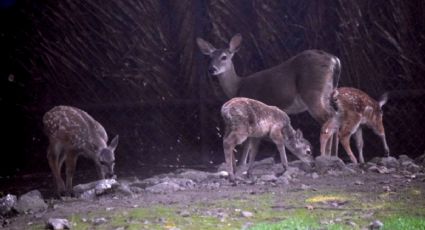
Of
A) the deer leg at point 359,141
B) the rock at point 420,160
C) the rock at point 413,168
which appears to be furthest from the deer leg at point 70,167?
the rock at point 420,160

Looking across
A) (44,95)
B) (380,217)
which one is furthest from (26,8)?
(380,217)

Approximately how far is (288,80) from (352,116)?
1.15 m

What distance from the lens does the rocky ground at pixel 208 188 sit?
6039mm

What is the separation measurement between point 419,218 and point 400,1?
4628mm

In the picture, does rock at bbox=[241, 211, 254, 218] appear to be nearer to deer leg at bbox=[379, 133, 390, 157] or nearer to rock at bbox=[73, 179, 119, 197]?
rock at bbox=[73, 179, 119, 197]

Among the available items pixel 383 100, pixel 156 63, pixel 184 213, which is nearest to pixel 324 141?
pixel 383 100

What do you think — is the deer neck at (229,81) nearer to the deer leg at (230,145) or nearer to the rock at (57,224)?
the deer leg at (230,145)

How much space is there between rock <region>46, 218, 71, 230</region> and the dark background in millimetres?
4498

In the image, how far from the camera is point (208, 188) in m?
6.98

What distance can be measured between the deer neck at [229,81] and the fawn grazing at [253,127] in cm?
220

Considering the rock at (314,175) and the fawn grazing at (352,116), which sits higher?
the fawn grazing at (352,116)

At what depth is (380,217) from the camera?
509 cm

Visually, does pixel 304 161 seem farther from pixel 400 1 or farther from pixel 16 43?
pixel 16 43

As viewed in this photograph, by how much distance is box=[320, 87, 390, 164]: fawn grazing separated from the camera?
8.56 metres
